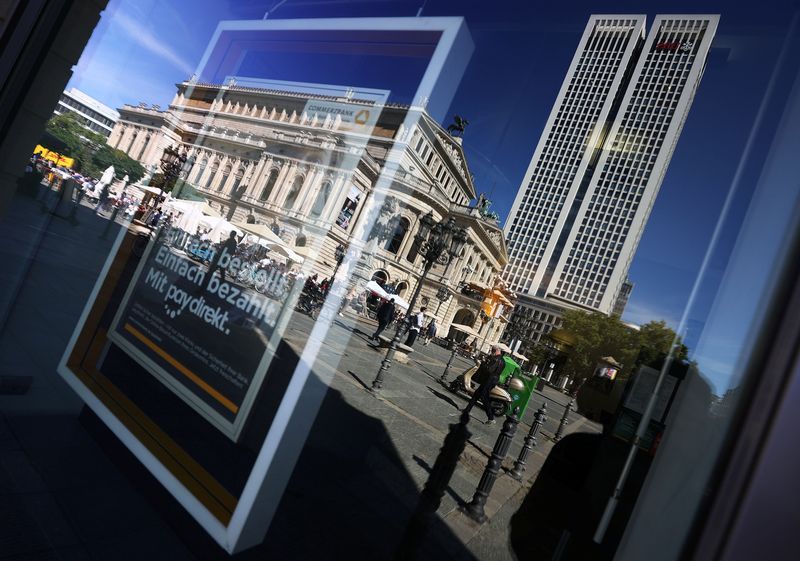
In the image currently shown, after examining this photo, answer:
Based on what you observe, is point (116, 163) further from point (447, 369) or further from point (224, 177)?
point (447, 369)

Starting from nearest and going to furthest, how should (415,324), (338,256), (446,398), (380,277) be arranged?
(338,256)
(380,277)
(415,324)
(446,398)

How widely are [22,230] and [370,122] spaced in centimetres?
338

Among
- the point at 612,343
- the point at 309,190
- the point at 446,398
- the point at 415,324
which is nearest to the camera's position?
the point at 612,343

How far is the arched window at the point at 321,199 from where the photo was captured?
8.16 ft

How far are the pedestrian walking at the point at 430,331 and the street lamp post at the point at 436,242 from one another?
0.78ft

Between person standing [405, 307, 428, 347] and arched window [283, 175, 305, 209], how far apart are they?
126 centimetres

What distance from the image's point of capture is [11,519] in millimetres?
1768

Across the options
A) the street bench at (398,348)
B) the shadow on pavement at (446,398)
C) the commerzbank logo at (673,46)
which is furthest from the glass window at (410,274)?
the street bench at (398,348)

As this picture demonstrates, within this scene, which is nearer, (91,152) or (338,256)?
(338,256)

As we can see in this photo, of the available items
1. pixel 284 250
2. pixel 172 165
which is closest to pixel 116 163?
pixel 172 165

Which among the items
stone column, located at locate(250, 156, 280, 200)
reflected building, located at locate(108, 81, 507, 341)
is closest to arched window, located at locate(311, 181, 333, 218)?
reflected building, located at locate(108, 81, 507, 341)

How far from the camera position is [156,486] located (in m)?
2.35

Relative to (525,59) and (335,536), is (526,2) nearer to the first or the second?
(525,59)

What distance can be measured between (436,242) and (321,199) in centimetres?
84
